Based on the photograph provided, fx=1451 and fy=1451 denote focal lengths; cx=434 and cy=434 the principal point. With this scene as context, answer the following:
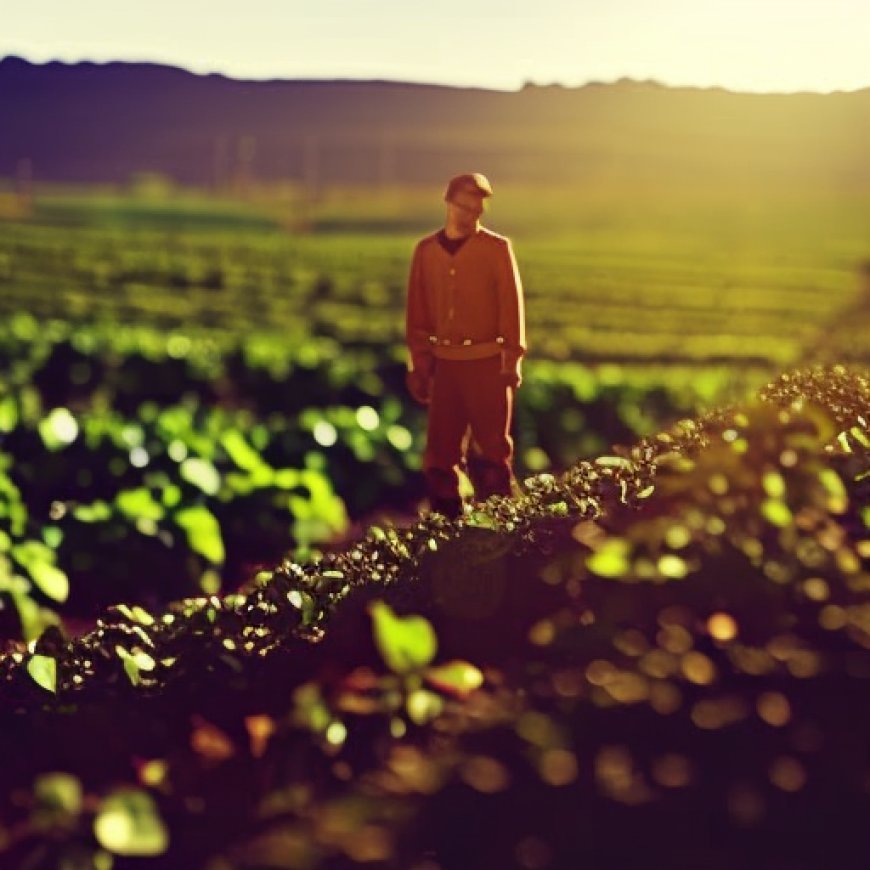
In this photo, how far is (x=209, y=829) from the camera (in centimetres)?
288

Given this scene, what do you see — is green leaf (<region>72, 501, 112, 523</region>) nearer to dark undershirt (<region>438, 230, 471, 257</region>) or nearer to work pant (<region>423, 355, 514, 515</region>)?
work pant (<region>423, 355, 514, 515</region>)

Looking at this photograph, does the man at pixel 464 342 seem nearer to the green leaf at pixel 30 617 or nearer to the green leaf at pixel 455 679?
the green leaf at pixel 30 617

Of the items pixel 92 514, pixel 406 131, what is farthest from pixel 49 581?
pixel 406 131

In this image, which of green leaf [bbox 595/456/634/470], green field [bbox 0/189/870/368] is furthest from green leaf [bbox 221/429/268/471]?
green field [bbox 0/189/870/368]

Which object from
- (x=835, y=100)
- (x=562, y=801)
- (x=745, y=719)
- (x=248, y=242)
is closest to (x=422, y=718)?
(x=562, y=801)

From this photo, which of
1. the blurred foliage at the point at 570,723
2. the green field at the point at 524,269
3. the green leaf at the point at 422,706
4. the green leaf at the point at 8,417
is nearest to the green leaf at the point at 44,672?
the blurred foliage at the point at 570,723

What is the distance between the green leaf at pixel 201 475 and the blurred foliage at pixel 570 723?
569 cm

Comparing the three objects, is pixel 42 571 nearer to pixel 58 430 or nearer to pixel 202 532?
pixel 202 532

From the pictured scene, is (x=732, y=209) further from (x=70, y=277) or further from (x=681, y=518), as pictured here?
(x=681, y=518)

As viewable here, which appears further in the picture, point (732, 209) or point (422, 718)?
point (732, 209)

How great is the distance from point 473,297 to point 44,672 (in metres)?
3.03

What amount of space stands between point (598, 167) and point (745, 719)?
125 m

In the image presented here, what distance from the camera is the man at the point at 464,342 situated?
7070 mm

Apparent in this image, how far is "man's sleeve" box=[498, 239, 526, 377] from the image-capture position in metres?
7.06
